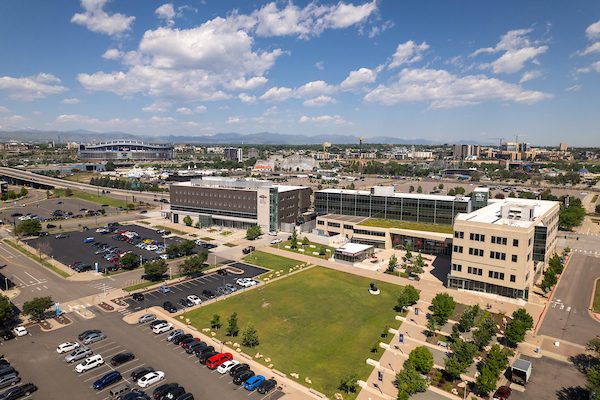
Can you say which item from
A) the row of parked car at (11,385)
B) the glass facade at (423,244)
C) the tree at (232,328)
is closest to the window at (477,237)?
the glass facade at (423,244)

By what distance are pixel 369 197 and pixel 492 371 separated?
7624cm

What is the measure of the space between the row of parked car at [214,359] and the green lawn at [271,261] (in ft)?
103

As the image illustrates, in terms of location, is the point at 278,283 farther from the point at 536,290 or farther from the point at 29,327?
the point at 536,290

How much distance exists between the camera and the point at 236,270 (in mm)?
82125

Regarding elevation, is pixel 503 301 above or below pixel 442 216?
below

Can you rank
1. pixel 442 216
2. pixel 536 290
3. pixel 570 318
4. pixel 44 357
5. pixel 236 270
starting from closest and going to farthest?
pixel 44 357 → pixel 570 318 → pixel 536 290 → pixel 236 270 → pixel 442 216

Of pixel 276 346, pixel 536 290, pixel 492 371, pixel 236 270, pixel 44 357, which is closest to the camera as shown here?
pixel 492 371

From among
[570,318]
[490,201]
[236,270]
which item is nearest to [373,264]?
[236,270]

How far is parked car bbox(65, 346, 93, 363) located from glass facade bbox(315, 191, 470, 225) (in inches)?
3269

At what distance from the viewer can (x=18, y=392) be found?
131ft

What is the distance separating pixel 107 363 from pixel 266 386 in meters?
20.7

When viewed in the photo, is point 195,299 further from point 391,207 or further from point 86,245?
point 391,207

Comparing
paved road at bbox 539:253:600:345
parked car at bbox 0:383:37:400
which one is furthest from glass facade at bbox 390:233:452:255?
parked car at bbox 0:383:37:400

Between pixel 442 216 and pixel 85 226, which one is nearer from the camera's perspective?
pixel 442 216
